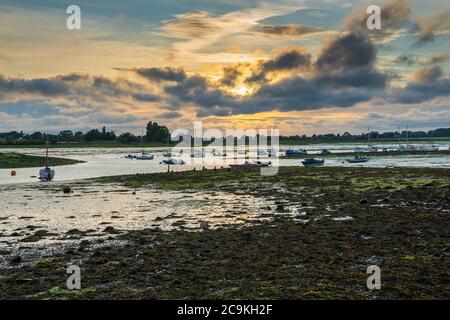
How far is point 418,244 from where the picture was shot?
60.0 feet

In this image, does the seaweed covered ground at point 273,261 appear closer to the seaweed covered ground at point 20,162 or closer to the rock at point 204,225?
the rock at point 204,225

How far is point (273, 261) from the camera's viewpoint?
639 inches

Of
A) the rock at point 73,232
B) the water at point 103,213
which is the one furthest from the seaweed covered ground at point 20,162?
the rock at point 73,232

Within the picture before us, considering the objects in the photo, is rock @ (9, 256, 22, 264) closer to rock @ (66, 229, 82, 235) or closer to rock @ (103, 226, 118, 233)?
rock @ (66, 229, 82, 235)

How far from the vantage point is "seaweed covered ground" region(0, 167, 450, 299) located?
42.1ft

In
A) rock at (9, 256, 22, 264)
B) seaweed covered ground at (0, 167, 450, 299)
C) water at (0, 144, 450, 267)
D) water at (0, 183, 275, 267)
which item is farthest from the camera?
water at (0, 144, 450, 267)

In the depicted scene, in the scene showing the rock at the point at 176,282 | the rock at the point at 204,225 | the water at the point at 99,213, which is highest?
the rock at the point at 176,282

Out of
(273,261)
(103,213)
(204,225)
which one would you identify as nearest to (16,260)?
(273,261)

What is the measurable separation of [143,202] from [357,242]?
909 inches

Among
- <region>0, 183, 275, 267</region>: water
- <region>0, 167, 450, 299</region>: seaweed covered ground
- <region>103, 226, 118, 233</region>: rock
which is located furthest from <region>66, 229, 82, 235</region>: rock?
<region>0, 167, 450, 299</region>: seaweed covered ground

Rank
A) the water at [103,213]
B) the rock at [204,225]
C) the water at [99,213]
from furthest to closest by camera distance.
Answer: the rock at [204,225] < the water at [103,213] < the water at [99,213]

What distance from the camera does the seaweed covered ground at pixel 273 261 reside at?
42.1 ft
